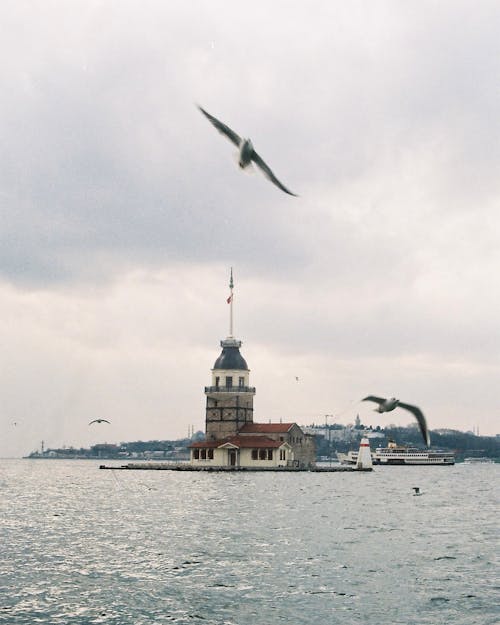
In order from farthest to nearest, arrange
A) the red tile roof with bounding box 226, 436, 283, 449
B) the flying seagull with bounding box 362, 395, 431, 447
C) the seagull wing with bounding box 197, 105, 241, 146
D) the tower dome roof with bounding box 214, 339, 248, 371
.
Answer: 1. the tower dome roof with bounding box 214, 339, 248, 371
2. the red tile roof with bounding box 226, 436, 283, 449
3. the flying seagull with bounding box 362, 395, 431, 447
4. the seagull wing with bounding box 197, 105, 241, 146

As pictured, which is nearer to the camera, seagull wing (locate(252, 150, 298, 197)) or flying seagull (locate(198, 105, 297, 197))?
seagull wing (locate(252, 150, 298, 197))

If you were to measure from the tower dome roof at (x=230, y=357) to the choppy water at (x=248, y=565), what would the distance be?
77.2 m

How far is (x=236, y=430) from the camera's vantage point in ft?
475

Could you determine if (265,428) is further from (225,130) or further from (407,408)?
(225,130)

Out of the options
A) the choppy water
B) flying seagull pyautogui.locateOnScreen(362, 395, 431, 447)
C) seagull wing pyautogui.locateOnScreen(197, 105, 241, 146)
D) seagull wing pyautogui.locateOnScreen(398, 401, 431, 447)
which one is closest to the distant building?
the choppy water

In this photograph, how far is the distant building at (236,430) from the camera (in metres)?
138

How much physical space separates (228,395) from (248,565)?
356 ft

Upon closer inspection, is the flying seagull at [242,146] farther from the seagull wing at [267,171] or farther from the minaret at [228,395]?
the minaret at [228,395]

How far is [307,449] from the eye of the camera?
152875 mm

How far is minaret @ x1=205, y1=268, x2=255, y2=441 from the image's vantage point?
5719 inches

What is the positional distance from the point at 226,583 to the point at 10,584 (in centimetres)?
790

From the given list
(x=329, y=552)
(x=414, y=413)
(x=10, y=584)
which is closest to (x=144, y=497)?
(x=329, y=552)

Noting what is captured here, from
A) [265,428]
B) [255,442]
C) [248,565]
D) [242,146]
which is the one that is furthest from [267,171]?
[265,428]

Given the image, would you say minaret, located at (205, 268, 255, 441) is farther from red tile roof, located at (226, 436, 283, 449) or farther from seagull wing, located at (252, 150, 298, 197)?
seagull wing, located at (252, 150, 298, 197)
